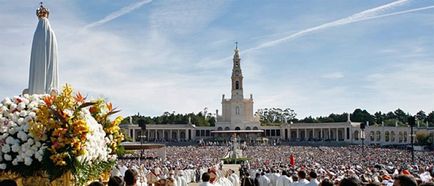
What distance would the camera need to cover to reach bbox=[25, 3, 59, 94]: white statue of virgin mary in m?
13.5

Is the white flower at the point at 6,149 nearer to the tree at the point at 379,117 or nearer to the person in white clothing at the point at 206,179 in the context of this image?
the person in white clothing at the point at 206,179

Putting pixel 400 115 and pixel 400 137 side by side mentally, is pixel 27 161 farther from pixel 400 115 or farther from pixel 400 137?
pixel 400 115

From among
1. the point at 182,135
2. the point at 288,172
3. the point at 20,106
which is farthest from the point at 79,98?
the point at 182,135

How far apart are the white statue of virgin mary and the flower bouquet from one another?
7439 mm

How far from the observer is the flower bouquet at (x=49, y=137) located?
19.4 ft

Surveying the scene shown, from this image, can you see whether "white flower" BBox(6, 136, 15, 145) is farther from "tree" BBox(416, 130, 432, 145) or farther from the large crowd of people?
"tree" BBox(416, 130, 432, 145)

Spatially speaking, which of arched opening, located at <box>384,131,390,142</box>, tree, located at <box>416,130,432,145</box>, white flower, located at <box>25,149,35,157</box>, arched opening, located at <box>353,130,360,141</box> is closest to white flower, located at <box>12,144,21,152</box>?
white flower, located at <box>25,149,35,157</box>

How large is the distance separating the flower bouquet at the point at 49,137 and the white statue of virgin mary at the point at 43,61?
744 cm

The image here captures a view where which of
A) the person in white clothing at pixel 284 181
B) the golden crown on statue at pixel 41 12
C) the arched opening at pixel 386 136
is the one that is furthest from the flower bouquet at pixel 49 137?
the arched opening at pixel 386 136

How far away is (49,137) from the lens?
237 inches

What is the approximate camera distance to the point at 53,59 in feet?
45.5

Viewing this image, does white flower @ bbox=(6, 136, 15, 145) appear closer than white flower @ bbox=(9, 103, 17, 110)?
Yes

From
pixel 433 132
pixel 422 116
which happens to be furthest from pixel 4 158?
pixel 422 116

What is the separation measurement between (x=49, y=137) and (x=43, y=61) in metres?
8.13
